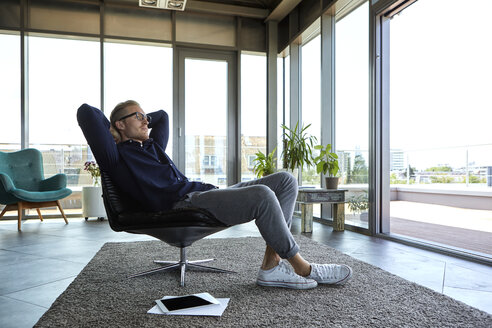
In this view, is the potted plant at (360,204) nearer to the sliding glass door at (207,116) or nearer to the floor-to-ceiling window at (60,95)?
the sliding glass door at (207,116)

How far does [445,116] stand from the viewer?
471 cm

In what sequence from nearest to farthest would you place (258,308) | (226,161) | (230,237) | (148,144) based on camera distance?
(258,308) < (148,144) < (230,237) < (226,161)

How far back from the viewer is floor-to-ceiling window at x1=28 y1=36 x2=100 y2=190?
16.9 ft

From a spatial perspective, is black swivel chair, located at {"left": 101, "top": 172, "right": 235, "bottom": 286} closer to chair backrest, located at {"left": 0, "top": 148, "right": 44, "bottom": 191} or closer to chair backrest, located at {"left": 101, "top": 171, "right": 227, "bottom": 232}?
chair backrest, located at {"left": 101, "top": 171, "right": 227, "bottom": 232}

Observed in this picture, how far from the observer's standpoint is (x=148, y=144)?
2.08 m

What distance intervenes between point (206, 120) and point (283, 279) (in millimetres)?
4156

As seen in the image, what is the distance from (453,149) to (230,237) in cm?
377

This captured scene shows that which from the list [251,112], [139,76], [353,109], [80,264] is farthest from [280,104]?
[80,264]

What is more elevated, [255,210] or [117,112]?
[117,112]

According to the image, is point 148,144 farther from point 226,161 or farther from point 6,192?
point 226,161

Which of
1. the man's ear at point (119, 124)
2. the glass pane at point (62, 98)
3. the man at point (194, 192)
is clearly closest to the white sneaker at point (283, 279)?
the man at point (194, 192)

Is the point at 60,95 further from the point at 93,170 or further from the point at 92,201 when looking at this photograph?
the point at 92,201

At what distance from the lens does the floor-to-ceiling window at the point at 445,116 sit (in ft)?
12.2

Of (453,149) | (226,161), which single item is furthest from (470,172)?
(226,161)
